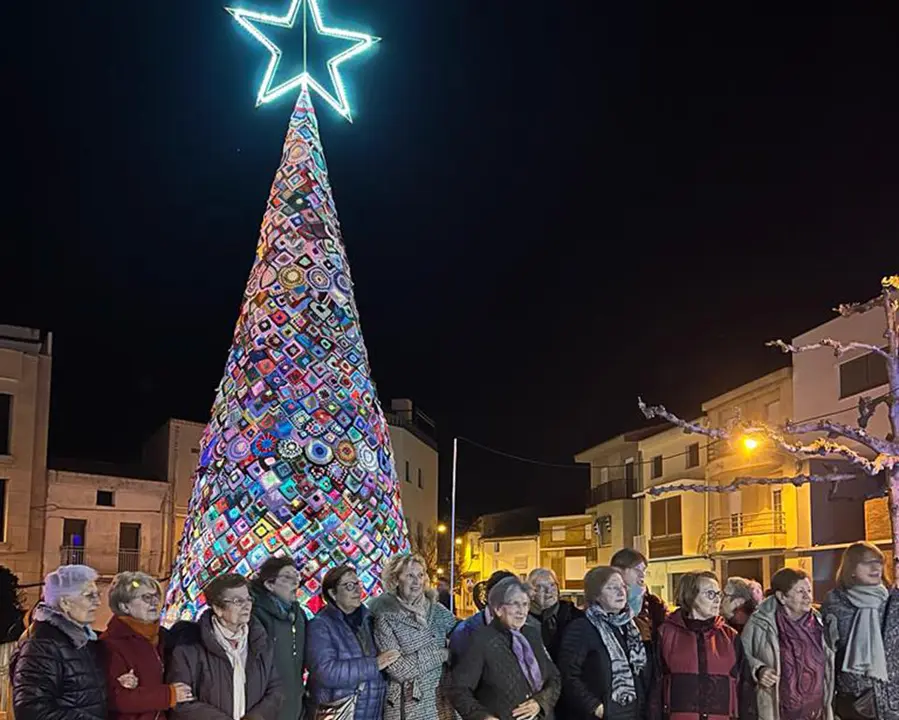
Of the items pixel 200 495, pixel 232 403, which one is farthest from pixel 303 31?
pixel 200 495

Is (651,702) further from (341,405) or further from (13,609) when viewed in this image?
(13,609)

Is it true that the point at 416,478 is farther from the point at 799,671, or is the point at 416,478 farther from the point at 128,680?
the point at 128,680

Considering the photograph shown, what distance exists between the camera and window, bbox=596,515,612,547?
135ft

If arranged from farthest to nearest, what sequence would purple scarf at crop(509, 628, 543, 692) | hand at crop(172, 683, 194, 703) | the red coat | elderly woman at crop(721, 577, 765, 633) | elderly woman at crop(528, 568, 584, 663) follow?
elderly woman at crop(721, 577, 765, 633) → elderly woman at crop(528, 568, 584, 663) → purple scarf at crop(509, 628, 543, 692) → hand at crop(172, 683, 194, 703) → the red coat

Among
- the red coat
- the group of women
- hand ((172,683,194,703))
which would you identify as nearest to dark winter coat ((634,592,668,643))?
the group of women

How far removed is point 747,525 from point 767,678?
77.2 feet

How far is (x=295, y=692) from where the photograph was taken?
20.1 feet

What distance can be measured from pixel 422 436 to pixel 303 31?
92.6ft

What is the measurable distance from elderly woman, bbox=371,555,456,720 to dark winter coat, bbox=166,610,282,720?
0.86 meters

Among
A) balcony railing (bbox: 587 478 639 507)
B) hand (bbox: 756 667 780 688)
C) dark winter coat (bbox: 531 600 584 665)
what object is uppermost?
balcony railing (bbox: 587 478 639 507)

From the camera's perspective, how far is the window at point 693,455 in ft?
114

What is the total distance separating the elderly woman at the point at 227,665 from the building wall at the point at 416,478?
2717 cm

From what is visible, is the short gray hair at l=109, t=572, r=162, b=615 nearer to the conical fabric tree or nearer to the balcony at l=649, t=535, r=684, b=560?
the conical fabric tree

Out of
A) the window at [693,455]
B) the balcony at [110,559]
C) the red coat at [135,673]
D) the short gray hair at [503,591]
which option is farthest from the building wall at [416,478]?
the red coat at [135,673]
